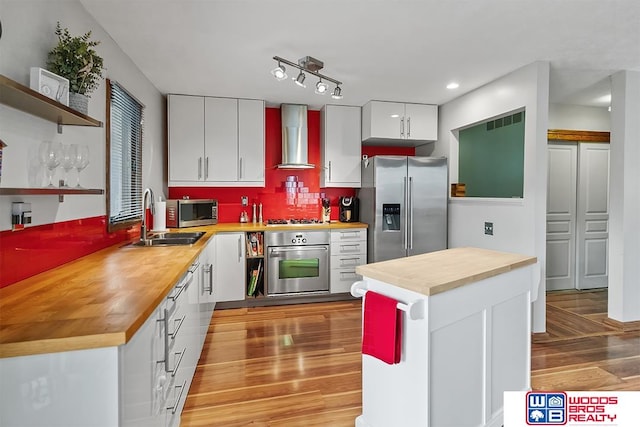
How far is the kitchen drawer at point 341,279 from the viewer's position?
434 centimetres

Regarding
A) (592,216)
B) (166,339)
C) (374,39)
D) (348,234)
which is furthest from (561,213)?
(166,339)

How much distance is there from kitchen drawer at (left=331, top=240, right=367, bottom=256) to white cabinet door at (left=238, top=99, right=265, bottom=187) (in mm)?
1284

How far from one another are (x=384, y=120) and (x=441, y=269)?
3.04 m

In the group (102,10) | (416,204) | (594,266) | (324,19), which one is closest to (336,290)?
(416,204)

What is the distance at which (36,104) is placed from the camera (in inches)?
58.7

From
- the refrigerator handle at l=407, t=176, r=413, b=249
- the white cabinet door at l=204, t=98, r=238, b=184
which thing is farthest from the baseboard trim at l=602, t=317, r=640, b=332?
the white cabinet door at l=204, t=98, r=238, b=184

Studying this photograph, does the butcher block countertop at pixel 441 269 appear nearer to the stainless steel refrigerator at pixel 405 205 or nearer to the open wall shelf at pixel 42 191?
the open wall shelf at pixel 42 191

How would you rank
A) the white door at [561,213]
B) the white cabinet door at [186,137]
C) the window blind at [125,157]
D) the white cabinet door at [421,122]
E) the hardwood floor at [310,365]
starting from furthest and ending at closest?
the white door at [561,213] < the white cabinet door at [421,122] < the white cabinet door at [186,137] < the window blind at [125,157] < the hardwood floor at [310,365]

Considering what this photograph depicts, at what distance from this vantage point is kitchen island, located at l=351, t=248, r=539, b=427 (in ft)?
5.14

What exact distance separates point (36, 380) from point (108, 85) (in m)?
2.25

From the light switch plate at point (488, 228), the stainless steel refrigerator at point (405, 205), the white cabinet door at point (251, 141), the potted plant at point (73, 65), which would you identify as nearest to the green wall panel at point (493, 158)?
the stainless steel refrigerator at point (405, 205)

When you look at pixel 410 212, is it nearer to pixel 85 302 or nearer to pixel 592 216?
pixel 592 216

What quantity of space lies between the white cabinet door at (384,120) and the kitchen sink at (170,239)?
8.18 feet

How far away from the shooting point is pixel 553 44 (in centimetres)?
283
